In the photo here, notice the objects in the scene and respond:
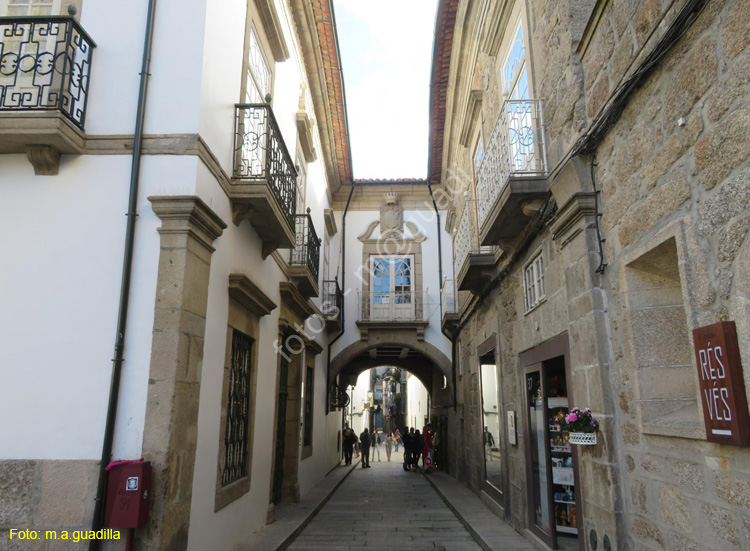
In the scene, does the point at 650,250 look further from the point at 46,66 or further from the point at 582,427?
the point at 46,66

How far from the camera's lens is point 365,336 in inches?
600

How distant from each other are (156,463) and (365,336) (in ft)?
36.2

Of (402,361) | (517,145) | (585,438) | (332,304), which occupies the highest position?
(517,145)

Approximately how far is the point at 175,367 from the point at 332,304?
963cm

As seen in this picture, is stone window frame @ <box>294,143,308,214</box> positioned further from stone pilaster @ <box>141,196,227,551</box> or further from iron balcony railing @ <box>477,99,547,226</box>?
stone pilaster @ <box>141,196,227,551</box>

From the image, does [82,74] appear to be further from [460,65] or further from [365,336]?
[365,336]

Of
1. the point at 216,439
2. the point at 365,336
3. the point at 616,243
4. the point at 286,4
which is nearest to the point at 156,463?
the point at 216,439

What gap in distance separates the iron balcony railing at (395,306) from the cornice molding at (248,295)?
8044 millimetres

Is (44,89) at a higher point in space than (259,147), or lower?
lower

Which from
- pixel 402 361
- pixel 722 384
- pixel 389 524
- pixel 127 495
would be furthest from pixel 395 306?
pixel 722 384

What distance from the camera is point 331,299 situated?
46.4 feet

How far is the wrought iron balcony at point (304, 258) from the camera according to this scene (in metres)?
9.50

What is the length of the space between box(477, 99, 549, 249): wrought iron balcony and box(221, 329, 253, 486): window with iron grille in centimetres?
336

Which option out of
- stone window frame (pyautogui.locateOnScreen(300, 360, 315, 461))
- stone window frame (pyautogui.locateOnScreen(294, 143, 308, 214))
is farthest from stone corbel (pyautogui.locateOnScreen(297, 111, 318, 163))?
stone window frame (pyautogui.locateOnScreen(300, 360, 315, 461))
